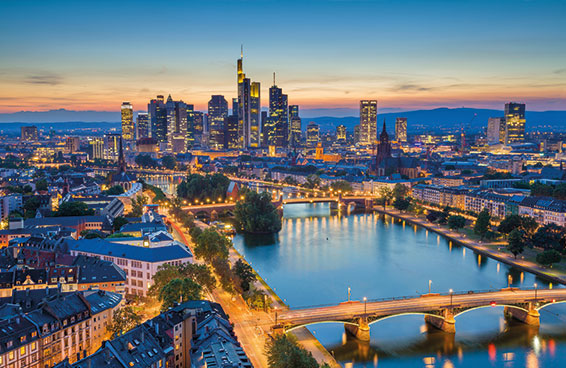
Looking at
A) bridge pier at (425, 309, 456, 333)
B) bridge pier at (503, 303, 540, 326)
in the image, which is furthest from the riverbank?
bridge pier at (425, 309, 456, 333)

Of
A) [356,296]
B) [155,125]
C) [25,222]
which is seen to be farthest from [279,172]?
[155,125]

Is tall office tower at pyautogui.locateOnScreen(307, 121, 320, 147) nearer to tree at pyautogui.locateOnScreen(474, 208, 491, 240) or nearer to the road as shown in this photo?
tree at pyautogui.locateOnScreen(474, 208, 491, 240)

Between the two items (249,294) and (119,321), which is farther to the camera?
(249,294)

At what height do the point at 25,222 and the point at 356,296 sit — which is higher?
the point at 25,222

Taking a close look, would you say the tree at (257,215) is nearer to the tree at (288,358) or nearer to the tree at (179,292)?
the tree at (179,292)

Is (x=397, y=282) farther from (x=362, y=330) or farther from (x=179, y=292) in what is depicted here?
(x=179, y=292)

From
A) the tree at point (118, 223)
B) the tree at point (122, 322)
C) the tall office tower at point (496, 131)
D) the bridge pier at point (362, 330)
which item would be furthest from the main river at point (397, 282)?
the tall office tower at point (496, 131)

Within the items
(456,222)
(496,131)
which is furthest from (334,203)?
(496,131)

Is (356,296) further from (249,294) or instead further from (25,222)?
(25,222)
